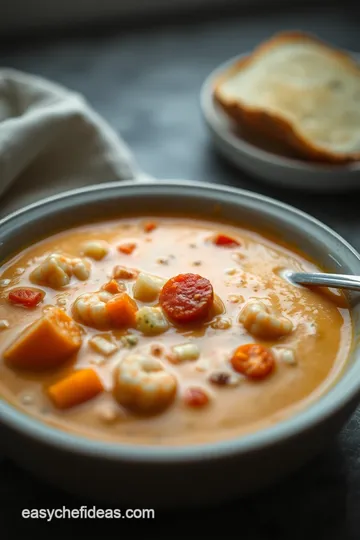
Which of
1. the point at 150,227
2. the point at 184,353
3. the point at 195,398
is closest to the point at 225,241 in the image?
the point at 150,227

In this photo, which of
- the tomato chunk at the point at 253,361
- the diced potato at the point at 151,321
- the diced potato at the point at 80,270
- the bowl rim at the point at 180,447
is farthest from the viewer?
the diced potato at the point at 80,270

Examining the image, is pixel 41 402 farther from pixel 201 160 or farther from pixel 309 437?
pixel 201 160

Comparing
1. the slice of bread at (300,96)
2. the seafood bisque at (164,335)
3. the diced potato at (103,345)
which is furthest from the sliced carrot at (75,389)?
the slice of bread at (300,96)

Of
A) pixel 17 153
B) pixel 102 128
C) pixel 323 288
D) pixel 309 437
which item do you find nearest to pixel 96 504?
pixel 309 437

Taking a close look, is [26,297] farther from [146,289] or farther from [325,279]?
[325,279]

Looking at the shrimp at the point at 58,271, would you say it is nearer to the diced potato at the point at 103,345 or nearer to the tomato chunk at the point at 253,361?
the diced potato at the point at 103,345

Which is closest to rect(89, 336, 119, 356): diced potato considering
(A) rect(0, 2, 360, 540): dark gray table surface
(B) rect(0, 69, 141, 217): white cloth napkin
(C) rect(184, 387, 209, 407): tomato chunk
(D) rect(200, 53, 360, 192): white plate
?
(C) rect(184, 387, 209, 407): tomato chunk

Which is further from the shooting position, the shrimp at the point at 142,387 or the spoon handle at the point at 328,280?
the spoon handle at the point at 328,280
